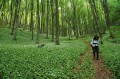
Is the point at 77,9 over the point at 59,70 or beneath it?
over

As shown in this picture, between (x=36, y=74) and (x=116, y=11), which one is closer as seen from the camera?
(x=36, y=74)

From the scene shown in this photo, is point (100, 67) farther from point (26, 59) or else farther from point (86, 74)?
point (26, 59)

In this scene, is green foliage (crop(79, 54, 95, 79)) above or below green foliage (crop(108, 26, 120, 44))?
below

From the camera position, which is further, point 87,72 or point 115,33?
point 115,33

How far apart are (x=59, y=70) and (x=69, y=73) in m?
0.74

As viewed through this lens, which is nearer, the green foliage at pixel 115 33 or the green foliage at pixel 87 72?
the green foliage at pixel 87 72

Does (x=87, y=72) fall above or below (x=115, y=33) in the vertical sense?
below

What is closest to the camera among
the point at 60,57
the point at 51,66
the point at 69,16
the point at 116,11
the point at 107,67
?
the point at 51,66

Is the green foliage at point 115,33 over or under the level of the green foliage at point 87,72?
over

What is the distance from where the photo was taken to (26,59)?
599 inches

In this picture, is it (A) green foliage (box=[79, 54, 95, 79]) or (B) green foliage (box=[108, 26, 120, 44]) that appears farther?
(B) green foliage (box=[108, 26, 120, 44])

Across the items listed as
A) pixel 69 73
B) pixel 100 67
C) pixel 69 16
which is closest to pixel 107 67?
pixel 100 67

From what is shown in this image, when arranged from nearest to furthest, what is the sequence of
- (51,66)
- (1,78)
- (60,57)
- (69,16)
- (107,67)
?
(1,78)
(51,66)
(107,67)
(60,57)
(69,16)

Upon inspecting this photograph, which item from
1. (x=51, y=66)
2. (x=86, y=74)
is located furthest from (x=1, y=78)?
(x=86, y=74)
